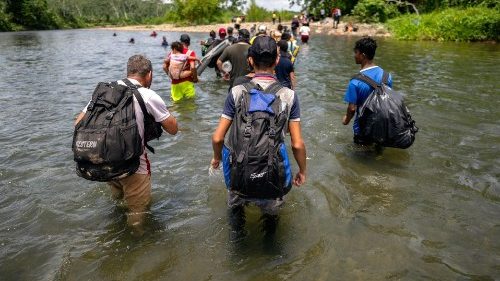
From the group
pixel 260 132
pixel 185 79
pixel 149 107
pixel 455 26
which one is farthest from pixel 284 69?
pixel 455 26

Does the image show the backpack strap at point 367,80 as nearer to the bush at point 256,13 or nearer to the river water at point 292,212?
the river water at point 292,212

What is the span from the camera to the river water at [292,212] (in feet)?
12.1

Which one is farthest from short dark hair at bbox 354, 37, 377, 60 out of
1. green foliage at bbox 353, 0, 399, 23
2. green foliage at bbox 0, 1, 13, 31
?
green foliage at bbox 0, 1, 13, 31

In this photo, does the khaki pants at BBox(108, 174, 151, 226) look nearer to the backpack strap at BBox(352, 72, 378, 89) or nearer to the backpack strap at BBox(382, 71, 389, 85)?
the backpack strap at BBox(352, 72, 378, 89)

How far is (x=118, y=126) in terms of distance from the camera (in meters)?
3.42

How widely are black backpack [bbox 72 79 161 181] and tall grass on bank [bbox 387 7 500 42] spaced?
2414 cm

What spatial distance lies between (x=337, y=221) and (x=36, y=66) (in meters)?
17.9

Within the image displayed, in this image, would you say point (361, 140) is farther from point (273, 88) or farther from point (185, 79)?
point (185, 79)

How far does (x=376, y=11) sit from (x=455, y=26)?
11.8 meters

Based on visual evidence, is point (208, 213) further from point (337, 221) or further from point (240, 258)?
point (337, 221)

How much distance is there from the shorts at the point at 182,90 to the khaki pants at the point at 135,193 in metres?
5.40

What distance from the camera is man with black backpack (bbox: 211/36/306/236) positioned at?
3059mm

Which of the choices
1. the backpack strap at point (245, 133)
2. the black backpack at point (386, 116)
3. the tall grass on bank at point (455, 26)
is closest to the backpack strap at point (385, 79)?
the black backpack at point (386, 116)

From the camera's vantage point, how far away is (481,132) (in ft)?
23.8
